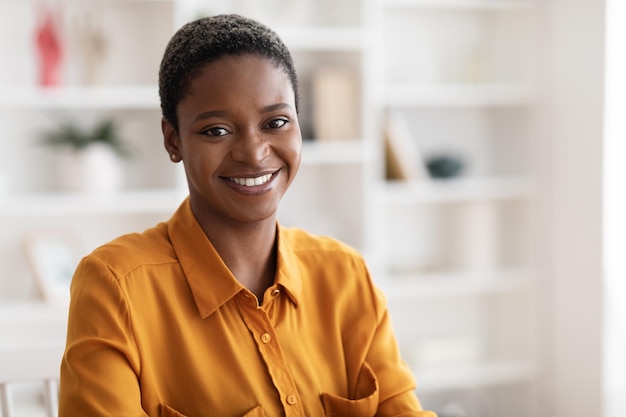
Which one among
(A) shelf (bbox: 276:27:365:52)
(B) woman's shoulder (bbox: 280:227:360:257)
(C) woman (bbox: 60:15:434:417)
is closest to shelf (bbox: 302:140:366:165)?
(A) shelf (bbox: 276:27:365:52)

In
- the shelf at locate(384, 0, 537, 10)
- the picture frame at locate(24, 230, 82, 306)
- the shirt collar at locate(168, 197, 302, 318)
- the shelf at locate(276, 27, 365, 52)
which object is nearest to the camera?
the shirt collar at locate(168, 197, 302, 318)

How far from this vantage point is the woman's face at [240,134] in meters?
1.13

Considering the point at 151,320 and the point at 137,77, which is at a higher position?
the point at 137,77

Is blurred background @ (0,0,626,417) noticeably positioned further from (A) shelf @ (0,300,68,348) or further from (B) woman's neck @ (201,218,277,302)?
(B) woman's neck @ (201,218,277,302)

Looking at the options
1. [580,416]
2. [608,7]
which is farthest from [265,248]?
[580,416]

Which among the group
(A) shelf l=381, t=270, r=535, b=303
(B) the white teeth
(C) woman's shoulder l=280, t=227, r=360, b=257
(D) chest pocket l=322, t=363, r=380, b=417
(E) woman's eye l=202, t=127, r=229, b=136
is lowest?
(A) shelf l=381, t=270, r=535, b=303

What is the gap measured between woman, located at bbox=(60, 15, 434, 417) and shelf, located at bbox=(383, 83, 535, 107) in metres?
1.92

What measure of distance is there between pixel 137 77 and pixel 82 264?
A: 197 centimetres

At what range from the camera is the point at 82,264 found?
1.16 m

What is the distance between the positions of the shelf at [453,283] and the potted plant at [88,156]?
1.12m

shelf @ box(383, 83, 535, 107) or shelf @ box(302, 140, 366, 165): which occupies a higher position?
shelf @ box(383, 83, 535, 107)

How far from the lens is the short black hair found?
114 cm

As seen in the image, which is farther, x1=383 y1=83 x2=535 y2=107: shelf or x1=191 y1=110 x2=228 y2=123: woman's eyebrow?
x1=383 y1=83 x2=535 y2=107: shelf

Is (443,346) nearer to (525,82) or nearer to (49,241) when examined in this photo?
(525,82)
